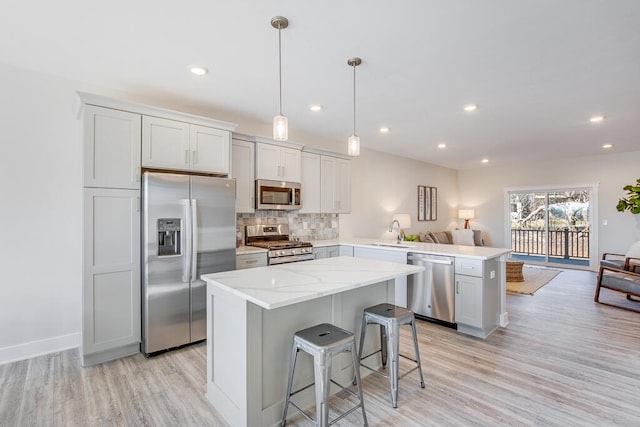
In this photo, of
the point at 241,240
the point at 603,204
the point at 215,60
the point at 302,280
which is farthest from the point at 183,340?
the point at 603,204

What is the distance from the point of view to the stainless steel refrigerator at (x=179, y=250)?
9.62ft

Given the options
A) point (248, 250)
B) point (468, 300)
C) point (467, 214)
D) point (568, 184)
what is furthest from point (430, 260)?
point (568, 184)

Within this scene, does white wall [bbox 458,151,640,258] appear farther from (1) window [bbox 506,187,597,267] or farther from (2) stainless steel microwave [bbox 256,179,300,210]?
(2) stainless steel microwave [bbox 256,179,300,210]

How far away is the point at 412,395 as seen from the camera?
232cm

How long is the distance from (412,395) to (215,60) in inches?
122

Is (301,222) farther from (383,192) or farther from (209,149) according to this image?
(383,192)

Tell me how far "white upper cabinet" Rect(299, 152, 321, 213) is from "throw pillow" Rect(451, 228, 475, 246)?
15.2ft

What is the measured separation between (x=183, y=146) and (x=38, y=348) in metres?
2.31

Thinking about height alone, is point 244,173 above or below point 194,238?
above

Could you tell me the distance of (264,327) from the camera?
6.37 feet

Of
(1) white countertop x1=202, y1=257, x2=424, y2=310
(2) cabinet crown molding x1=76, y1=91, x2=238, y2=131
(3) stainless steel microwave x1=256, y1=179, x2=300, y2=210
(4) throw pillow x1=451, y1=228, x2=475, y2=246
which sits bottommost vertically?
(4) throw pillow x1=451, y1=228, x2=475, y2=246

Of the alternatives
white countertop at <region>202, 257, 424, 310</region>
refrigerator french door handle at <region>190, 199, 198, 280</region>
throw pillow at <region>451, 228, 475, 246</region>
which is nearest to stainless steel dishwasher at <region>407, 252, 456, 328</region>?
white countertop at <region>202, 257, 424, 310</region>

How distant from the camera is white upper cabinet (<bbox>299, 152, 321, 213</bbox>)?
4727 mm

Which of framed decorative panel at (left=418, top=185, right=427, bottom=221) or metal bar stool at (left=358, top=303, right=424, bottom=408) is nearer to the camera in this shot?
metal bar stool at (left=358, top=303, right=424, bottom=408)
